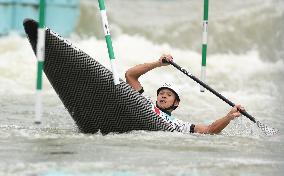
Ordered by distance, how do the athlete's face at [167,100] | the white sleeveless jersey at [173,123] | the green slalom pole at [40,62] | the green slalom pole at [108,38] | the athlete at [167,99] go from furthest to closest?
the athlete's face at [167,100] < the athlete at [167,99] < the white sleeveless jersey at [173,123] < the green slalom pole at [108,38] < the green slalom pole at [40,62]

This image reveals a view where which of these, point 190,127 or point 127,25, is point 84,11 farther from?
point 190,127

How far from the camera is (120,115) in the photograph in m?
10.2

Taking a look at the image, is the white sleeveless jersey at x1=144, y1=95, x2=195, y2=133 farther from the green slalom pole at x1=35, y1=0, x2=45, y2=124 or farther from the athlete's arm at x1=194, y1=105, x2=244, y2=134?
the green slalom pole at x1=35, y1=0, x2=45, y2=124

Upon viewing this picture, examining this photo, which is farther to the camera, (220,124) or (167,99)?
(167,99)

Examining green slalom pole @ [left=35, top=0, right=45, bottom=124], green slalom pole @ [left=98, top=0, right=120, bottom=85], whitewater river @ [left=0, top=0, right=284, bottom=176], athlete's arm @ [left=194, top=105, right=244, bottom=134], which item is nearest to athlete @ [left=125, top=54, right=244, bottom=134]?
athlete's arm @ [left=194, top=105, right=244, bottom=134]

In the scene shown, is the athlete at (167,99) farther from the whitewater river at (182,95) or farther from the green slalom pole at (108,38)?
the green slalom pole at (108,38)

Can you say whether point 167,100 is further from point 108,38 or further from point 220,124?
point 108,38

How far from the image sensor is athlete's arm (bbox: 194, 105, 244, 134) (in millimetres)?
10391

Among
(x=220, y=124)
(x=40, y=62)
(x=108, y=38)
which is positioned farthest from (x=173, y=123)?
(x=40, y=62)

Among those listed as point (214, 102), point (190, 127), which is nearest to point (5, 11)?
point (214, 102)

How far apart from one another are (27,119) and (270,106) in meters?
4.56

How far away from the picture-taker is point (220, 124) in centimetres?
1048

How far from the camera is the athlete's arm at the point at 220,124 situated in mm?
10391

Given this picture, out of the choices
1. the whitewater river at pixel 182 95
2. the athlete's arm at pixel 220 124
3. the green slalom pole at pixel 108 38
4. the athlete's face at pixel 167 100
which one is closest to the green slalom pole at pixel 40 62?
the whitewater river at pixel 182 95
